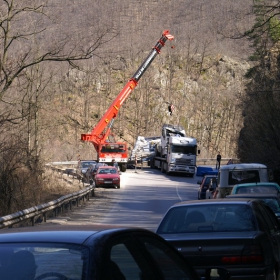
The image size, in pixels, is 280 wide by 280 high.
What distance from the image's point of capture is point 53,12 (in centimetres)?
1953

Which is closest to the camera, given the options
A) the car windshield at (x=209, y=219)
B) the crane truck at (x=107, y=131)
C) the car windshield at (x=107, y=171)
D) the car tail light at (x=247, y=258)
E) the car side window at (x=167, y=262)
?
the car side window at (x=167, y=262)

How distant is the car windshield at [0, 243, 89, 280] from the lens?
3.57 m

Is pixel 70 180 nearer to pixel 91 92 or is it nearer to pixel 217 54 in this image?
pixel 91 92

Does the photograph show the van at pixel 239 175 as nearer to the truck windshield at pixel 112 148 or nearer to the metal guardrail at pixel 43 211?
the metal guardrail at pixel 43 211

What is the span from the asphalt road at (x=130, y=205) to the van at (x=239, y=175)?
2.77 metres

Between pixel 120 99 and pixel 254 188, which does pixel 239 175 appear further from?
pixel 120 99

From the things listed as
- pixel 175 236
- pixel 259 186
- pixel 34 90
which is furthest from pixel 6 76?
pixel 34 90

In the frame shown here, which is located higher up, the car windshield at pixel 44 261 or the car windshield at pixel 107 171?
the car windshield at pixel 44 261

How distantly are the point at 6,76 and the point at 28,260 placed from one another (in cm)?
Answer: 1536

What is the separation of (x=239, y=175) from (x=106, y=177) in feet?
61.5

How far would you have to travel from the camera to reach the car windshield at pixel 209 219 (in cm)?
885

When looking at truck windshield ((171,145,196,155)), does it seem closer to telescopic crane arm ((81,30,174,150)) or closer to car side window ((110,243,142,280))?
telescopic crane arm ((81,30,174,150))

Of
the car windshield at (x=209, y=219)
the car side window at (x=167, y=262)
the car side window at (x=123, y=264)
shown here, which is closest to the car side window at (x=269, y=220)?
the car windshield at (x=209, y=219)

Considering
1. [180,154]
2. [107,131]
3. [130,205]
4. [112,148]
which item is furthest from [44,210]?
[107,131]
